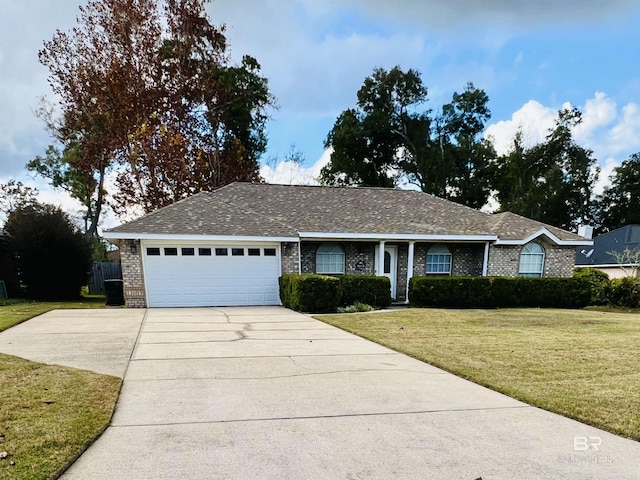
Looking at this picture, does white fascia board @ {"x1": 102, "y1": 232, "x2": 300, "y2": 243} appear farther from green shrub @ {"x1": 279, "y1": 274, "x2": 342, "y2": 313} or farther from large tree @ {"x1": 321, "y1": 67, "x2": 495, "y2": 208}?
large tree @ {"x1": 321, "y1": 67, "x2": 495, "y2": 208}

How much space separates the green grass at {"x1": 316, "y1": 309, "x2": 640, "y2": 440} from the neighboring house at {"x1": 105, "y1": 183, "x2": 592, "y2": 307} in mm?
3759

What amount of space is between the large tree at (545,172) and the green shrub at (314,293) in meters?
28.0

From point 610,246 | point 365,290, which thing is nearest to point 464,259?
point 365,290

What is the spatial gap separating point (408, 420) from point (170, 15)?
1104 inches

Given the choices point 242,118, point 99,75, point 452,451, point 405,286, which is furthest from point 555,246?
point 99,75

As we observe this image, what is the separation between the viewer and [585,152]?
34.9 meters

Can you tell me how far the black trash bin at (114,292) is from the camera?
13.0 metres

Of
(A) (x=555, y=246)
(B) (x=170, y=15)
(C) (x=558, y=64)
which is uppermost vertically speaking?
(B) (x=170, y=15)

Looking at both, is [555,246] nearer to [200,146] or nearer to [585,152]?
[200,146]

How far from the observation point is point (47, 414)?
330 centimetres

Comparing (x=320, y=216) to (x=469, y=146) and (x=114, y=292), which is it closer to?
(x=114, y=292)

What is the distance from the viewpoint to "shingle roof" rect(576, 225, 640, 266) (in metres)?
23.9

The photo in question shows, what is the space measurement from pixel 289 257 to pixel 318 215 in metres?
2.71

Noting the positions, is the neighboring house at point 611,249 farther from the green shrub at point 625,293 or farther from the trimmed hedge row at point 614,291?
the green shrub at point 625,293
